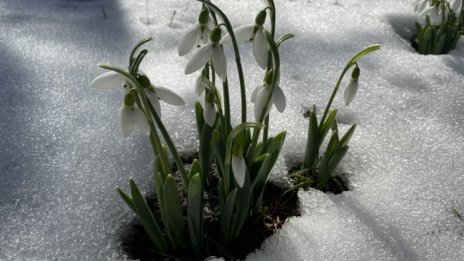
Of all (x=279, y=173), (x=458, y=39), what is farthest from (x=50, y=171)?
(x=458, y=39)

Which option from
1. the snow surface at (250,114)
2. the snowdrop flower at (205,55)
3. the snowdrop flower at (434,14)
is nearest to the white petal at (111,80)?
the snowdrop flower at (205,55)

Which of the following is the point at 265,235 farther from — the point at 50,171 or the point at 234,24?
the point at 234,24

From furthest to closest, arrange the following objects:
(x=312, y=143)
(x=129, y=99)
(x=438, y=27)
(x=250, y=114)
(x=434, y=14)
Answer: (x=438, y=27) → (x=434, y=14) → (x=250, y=114) → (x=312, y=143) → (x=129, y=99)

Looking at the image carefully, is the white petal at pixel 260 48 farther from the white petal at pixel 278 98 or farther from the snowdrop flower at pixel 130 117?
the snowdrop flower at pixel 130 117

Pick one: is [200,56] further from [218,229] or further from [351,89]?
[218,229]

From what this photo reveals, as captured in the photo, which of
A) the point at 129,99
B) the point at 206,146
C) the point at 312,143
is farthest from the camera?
the point at 312,143

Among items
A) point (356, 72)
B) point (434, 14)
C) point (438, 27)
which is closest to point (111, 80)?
point (356, 72)
